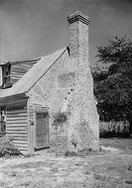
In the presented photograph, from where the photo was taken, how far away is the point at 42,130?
15.2m

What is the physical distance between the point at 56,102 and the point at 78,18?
608 centimetres

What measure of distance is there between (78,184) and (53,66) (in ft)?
33.2

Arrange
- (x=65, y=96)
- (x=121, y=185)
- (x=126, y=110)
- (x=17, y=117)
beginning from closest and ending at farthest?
(x=121, y=185)
(x=17, y=117)
(x=65, y=96)
(x=126, y=110)

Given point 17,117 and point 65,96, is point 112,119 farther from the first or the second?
point 17,117

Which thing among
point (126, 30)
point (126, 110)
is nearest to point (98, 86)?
point (126, 110)

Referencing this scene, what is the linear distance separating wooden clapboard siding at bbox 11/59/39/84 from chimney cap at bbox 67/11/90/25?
15.5 ft

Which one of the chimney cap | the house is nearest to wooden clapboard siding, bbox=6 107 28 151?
the house

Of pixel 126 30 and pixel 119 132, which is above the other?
pixel 126 30

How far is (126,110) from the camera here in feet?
93.9

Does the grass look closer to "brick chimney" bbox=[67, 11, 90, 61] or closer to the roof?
"brick chimney" bbox=[67, 11, 90, 61]

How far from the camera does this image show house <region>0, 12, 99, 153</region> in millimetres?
14680

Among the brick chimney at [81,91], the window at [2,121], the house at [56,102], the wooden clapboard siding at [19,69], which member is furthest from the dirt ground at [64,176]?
the wooden clapboard siding at [19,69]

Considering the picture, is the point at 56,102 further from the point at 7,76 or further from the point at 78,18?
the point at 78,18

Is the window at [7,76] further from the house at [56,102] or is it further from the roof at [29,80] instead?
the roof at [29,80]
